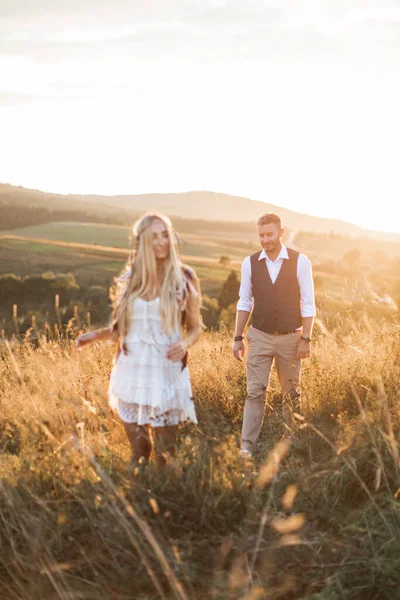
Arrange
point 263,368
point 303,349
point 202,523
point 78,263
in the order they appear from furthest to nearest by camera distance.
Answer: point 78,263, point 263,368, point 303,349, point 202,523

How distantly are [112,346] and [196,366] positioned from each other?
1544 mm

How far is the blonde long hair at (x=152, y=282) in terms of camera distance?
362cm

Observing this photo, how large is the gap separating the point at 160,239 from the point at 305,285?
1792 mm

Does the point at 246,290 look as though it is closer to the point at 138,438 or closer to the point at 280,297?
the point at 280,297

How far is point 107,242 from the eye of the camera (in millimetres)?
123750

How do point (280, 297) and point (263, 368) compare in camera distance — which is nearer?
point (280, 297)

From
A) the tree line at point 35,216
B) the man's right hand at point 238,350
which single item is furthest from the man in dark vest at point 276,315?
the tree line at point 35,216

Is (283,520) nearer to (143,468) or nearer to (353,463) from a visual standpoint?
(353,463)

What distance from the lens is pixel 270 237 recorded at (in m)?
4.91

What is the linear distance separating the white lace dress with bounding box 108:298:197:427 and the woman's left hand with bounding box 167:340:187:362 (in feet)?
0.16

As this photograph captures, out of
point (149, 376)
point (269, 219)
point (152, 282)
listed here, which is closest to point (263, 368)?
point (269, 219)

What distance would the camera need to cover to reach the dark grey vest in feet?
16.3

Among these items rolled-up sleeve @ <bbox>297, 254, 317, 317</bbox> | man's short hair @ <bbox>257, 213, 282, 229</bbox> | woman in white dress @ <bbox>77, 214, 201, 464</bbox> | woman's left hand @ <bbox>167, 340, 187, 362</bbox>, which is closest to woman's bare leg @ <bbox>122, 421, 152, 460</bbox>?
woman in white dress @ <bbox>77, 214, 201, 464</bbox>

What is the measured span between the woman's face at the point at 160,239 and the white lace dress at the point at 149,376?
0.30m
